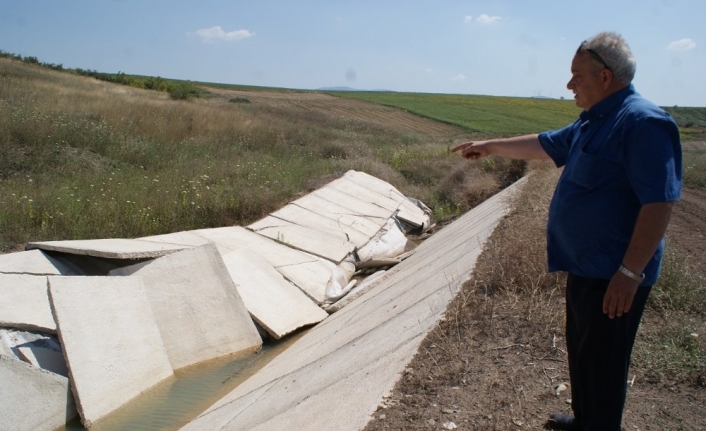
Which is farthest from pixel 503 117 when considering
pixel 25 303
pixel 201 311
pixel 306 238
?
pixel 25 303

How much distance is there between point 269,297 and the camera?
22.3 ft

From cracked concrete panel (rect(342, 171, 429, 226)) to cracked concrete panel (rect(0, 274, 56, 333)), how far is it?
7380 millimetres

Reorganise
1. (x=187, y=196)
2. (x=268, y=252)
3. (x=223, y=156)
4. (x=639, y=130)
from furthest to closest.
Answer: (x=223, y=156)
(x=187, y=196)
(x=268, y=252)
(x=639, y=130)

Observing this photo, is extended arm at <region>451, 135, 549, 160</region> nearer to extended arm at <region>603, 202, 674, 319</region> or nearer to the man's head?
the man's head

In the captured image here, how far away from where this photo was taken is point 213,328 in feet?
19.3

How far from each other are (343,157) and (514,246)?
11684 millimetres

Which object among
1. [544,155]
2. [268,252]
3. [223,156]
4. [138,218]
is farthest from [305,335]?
[223,156]

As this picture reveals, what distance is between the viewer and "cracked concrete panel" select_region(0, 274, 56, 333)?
485 cm

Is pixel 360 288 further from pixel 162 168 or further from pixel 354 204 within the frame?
pixel 162 168

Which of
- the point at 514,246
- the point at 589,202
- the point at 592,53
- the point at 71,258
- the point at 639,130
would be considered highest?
the point at 592,53

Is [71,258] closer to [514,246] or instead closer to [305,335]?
[305,335]

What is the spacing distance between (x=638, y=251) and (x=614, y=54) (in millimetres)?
749

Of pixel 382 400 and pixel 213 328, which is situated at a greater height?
pixel 382 400

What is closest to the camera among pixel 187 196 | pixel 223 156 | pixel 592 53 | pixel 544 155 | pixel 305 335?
pixel 592 53
